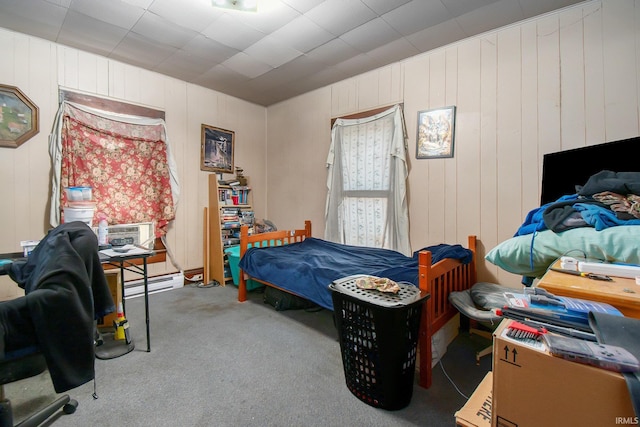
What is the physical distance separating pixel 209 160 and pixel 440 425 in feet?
12.0

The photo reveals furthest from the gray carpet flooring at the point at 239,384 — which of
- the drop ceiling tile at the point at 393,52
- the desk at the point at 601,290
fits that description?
the drop ceiling tile at the point at 393,52

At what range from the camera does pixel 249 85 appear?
12.1 ft

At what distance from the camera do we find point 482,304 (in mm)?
1975

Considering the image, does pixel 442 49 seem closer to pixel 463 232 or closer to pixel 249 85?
pixel 463 232

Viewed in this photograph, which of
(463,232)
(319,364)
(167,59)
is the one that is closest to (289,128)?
(167,59)

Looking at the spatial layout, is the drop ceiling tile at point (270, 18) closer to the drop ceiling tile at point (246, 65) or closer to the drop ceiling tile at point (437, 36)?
the drop ceiling tile at point (246, 65)

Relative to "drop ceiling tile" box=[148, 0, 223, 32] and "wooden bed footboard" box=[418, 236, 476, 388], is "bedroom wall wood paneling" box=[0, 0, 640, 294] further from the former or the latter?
"drop ceiling tile" box=[148, 0, 223, 32]

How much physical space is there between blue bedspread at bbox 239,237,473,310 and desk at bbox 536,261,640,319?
41.5 inches

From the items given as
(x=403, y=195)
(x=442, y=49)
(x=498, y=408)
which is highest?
(x=442, y=49)

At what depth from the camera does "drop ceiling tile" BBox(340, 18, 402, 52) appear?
2.38 metres

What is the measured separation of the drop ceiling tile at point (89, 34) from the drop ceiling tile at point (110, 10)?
0.27 feet

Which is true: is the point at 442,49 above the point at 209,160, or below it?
above

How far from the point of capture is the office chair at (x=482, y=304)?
5.89 feet

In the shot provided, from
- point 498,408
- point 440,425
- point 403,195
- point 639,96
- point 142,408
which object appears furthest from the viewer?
point 403,195
